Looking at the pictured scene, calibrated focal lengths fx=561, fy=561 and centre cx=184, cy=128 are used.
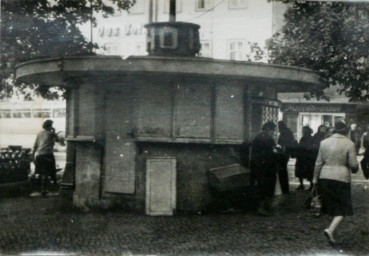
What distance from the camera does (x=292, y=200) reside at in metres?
11.4

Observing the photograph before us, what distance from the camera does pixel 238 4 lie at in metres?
11.0

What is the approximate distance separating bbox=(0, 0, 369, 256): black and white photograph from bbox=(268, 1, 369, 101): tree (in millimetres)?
50

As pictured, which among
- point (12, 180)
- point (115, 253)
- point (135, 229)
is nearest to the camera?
point (115, 253)

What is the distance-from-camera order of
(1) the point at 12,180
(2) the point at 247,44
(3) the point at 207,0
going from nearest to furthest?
(3) the point at 207,0, (1) the point at 12,180, (2) the point at 247,44

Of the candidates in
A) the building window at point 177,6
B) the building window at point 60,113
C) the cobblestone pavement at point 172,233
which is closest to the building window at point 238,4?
the building window at point 177,6

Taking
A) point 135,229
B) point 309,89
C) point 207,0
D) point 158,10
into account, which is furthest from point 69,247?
point 309,89

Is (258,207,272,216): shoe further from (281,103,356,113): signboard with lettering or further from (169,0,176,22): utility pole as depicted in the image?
(169,0,176,22): utility pole

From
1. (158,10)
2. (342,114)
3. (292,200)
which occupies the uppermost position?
(158,10)

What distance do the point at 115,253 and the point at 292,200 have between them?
5375 mm

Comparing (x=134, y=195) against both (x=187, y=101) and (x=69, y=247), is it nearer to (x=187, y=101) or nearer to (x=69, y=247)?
(x=187, y=101)

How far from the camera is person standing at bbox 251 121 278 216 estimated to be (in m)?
9.38

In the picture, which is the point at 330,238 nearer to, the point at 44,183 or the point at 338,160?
the point at 338,160

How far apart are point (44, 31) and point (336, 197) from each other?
5.50m

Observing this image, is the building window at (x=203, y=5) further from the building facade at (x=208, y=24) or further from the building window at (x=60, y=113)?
the building window at (x=60, y=113)
